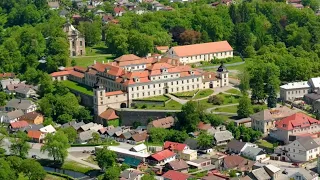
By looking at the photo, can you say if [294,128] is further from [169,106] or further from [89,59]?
[89,59]

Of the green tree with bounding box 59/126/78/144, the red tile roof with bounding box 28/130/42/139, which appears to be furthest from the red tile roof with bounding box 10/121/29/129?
the green tree with bounding box 59/126/78/144

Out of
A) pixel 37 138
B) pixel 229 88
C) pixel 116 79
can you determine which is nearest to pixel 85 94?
pixel 116 79

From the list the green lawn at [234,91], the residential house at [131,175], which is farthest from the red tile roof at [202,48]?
the residential house at [131,175]

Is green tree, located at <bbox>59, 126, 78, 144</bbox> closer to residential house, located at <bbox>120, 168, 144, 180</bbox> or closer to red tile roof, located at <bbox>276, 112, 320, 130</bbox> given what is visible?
residential house, located at <bbox>120, 168, 144, 180</bbox>

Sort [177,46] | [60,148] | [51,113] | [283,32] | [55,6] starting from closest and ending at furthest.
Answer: [60,148] → [51,113] → [177,46] → [283,32] → [55,6]

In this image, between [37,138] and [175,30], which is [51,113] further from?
[175,30]

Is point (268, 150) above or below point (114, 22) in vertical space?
below

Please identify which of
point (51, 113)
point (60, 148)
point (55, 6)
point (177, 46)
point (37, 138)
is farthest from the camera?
point (55, 6)
